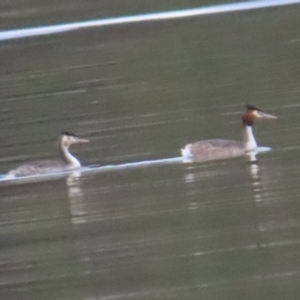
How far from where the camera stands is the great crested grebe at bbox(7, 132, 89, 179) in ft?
47.8

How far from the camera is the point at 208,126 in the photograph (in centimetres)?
1664

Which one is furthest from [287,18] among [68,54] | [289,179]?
[289,179]

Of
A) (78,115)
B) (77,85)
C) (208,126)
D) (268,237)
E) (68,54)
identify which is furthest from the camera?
(68,54)

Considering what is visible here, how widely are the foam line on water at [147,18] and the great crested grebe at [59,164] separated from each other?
13345 mm

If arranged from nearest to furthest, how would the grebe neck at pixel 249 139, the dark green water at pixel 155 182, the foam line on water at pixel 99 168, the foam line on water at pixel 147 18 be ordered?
the dark green water at pixel 155 182, the foam line on water at pixel 99 168, the grebe neck at pixel 249 139, the foam line on water at pixel 147 18

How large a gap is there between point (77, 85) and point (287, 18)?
635 cm

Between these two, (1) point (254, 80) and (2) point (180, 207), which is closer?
(2) point (180, 207)

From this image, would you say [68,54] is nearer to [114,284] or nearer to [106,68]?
[106,68]

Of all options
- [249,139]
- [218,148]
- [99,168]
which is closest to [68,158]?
[99,168]

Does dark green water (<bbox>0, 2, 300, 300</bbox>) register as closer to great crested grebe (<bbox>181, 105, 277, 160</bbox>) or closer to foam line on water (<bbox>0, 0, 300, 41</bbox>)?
great crested grebe (<bbox>181, 105, 277, 160</bbox>)

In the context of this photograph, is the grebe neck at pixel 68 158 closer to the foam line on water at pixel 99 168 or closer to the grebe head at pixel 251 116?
the foam line on water at pixel 99 168

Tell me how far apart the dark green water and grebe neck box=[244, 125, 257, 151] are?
218 millimetres

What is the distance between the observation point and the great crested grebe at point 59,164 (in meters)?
14.6

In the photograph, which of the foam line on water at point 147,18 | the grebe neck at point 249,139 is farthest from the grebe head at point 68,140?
the foam line on water at point 147,18
